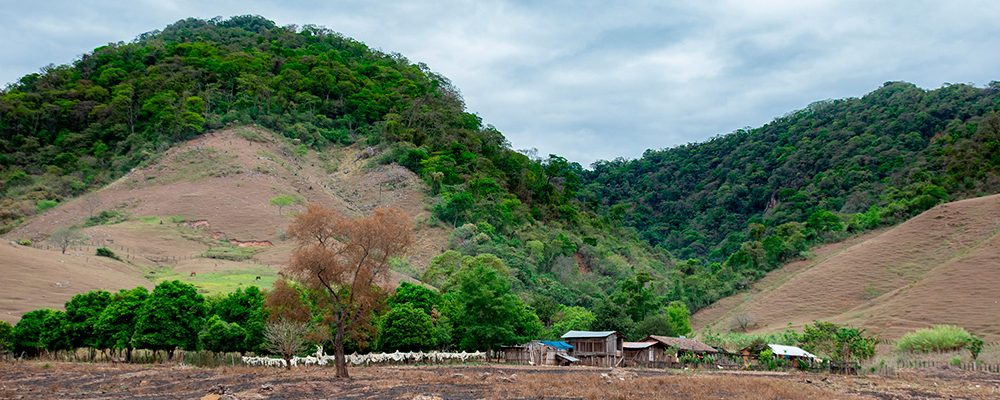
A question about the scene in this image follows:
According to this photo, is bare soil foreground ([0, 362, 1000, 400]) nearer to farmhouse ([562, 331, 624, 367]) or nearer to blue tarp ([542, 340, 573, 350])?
farmhouse ([562, 331, 624, 367])

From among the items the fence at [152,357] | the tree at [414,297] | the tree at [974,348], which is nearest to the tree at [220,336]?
the fence at [152,357]

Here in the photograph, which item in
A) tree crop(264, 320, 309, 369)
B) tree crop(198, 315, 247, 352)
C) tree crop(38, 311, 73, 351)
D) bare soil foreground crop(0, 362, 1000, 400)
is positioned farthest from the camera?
tree crop(38, 311, 73, 351)

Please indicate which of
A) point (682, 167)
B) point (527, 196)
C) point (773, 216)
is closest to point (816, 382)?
point (527, 196)

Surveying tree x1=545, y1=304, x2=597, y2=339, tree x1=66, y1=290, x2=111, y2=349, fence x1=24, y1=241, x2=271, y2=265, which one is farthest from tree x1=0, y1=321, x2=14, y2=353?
tree x1=545, y1=304, x2=597, y2=339

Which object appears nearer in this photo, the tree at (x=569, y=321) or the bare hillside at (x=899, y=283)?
the tree at (x=569, y=321)

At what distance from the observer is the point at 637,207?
178 meters

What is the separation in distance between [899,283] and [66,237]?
3483 inches

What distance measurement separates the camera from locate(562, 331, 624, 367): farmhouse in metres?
62.6

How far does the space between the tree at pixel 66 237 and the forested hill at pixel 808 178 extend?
233 feet

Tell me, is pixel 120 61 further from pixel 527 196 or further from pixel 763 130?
pixel 763 130

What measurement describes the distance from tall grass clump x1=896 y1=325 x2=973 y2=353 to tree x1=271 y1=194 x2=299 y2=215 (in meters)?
65.7

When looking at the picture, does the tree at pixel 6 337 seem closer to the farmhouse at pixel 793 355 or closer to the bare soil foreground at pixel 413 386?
the bare soil foreground at pixel 413 386

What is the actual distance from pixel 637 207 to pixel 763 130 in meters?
37.8

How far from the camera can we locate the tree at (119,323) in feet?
162
